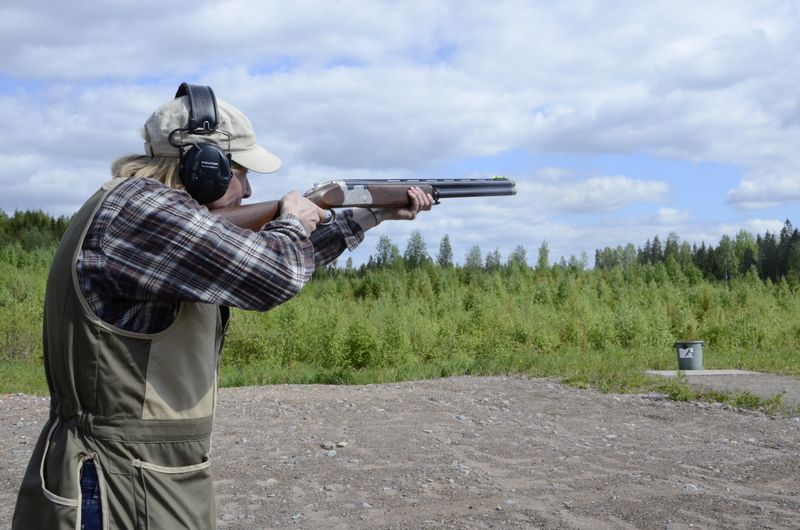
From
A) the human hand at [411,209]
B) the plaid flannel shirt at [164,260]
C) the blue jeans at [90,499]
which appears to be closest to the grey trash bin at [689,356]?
the human hand at [411,209]

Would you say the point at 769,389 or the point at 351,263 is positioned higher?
the point at 351,263

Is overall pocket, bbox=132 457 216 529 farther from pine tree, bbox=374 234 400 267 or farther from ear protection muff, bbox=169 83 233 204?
pine tree, bbox=374 234 400 267

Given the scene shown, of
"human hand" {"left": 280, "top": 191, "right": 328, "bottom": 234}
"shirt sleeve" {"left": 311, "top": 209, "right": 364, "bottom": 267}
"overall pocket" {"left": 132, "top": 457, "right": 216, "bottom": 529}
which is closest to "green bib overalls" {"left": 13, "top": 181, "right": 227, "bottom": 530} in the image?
"overall pocket" {"left": 132, "top": 457, "right": 216, "bottom": 529}

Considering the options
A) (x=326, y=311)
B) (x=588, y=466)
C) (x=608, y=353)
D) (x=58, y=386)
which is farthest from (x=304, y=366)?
(x=58, y=386)

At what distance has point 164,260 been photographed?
2090 mm

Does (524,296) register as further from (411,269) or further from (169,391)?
(169,391)

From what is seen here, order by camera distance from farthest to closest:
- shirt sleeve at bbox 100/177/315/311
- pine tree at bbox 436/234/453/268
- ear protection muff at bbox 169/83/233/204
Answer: pine tree at bbox 436/234/453/268 → ear protection muff at bbox 169/83/233/204 → shirt sleeve at bbox 100/177/315/311

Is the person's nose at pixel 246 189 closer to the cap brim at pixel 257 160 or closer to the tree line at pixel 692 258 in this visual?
the cap brim at pixel 257 160

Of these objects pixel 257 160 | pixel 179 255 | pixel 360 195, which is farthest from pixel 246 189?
pixel 360 195

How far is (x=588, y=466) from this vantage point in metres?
7.07

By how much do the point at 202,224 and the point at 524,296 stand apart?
75.9ft

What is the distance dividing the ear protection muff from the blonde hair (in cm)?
4

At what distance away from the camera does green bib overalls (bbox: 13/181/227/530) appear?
6.98 ft

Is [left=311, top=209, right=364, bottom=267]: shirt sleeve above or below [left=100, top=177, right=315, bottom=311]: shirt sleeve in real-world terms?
above
